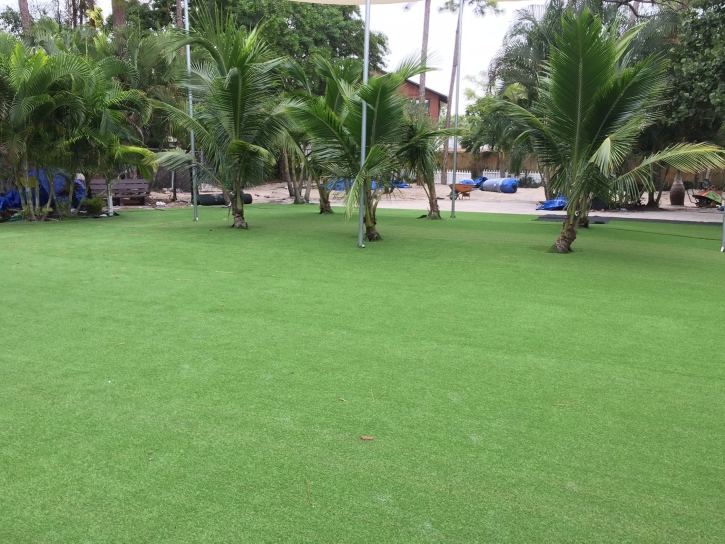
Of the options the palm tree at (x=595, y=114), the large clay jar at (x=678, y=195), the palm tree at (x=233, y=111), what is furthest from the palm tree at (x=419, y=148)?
the large clay jar at (x=678, y=195)

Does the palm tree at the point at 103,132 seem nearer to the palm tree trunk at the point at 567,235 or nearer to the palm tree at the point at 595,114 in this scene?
the palm tree at the point at 595,114

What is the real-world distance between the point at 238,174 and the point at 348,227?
243cm

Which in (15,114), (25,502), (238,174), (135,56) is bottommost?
(25,502)

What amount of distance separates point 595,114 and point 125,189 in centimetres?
1327

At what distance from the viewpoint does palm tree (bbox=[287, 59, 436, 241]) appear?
861 cm

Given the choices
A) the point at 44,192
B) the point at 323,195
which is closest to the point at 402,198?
the point at 323,195

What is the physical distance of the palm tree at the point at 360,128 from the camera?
28.2ft

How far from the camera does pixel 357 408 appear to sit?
3154 millimetres

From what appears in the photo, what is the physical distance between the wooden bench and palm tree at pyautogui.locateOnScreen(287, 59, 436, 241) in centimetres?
909

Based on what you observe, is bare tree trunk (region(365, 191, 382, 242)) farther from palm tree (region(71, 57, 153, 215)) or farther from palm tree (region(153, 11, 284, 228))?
palm tree (region(71, 57, 153, 215))

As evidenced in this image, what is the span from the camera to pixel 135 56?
1727cm

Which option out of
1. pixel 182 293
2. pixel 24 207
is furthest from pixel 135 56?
pixel 182 293

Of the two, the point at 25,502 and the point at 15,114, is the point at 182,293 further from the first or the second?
the point at 15,114

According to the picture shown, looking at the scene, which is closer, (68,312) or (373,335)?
(373,335)
